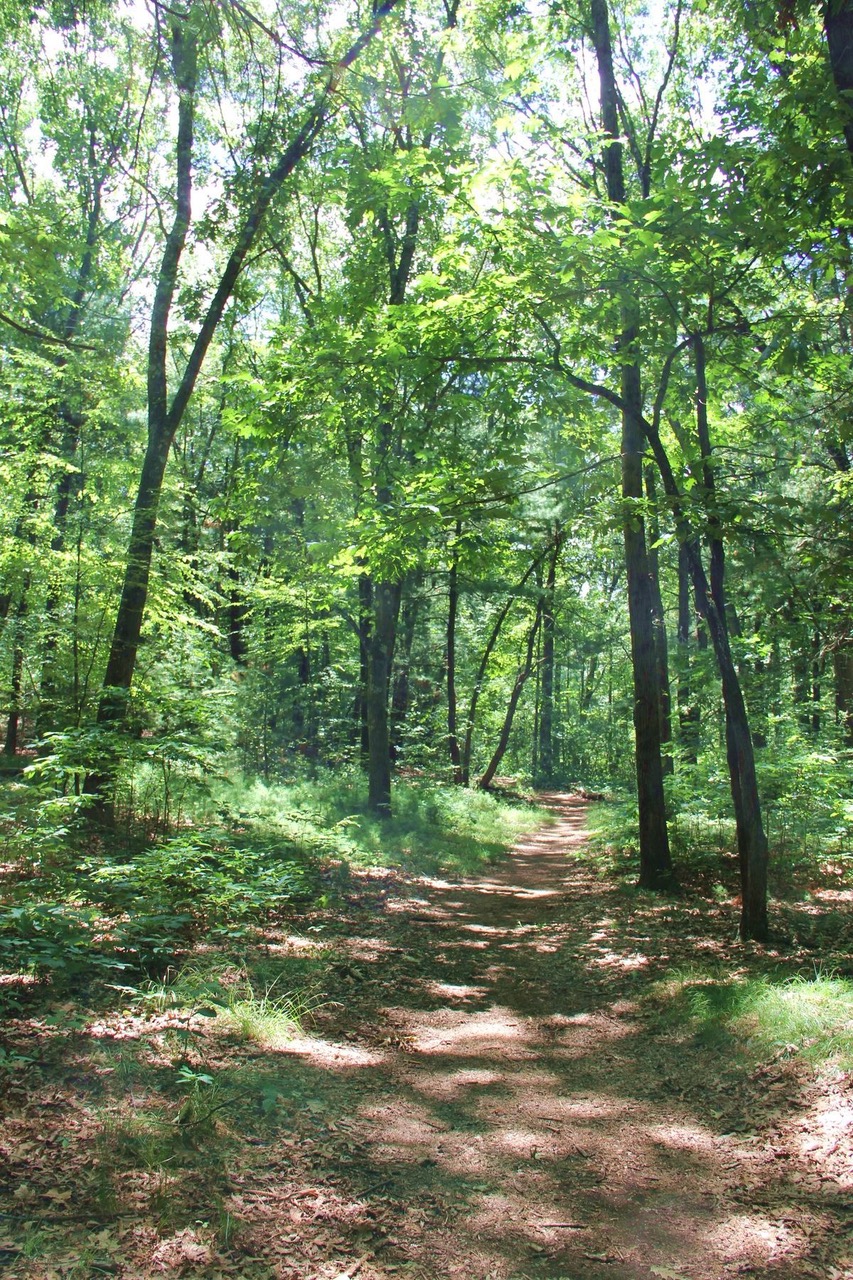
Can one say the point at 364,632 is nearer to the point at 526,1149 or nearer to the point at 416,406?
the point at 416,406

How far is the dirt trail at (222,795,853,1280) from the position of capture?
2.76 meters

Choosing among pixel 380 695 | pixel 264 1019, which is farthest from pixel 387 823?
pixel 264 1019

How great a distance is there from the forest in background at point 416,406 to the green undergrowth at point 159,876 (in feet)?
0.16

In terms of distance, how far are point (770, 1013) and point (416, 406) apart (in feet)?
38.7

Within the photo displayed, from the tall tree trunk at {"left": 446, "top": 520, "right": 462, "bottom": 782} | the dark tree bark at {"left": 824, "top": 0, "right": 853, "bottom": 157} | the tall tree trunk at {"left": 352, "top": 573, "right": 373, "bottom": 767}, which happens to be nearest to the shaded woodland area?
the dark tree bark at {"left": 824, "top": 0, "right": 853, "bottom": 157}

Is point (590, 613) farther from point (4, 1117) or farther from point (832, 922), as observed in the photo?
point (4, 1117)

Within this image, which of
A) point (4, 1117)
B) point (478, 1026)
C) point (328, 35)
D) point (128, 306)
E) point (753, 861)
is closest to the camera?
point (4, 1117)

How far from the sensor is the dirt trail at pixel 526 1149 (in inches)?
109

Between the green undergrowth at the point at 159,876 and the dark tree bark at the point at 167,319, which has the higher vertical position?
the dark tree bark at the point at 167,319

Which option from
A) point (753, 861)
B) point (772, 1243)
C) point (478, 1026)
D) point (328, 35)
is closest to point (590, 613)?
point (328, 35)

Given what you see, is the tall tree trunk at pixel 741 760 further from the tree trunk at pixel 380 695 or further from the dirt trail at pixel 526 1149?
the tree trunk at pixel 380 695

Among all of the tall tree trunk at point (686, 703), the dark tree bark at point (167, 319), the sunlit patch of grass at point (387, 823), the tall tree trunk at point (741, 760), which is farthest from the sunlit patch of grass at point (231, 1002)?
the tall tree trunk at point (686, 703)

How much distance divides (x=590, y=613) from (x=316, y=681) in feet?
44.1

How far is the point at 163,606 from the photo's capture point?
10094 millimetres
